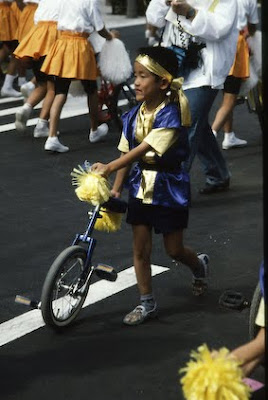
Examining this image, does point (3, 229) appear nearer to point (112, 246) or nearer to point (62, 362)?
point (112, 246)

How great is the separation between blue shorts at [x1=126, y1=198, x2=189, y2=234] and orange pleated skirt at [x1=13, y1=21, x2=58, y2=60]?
16.9ft

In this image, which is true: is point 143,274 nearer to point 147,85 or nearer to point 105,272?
point 105,272

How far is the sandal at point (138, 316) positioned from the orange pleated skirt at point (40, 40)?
5.24 meters

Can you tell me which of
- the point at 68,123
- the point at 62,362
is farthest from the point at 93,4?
the point at 62,362

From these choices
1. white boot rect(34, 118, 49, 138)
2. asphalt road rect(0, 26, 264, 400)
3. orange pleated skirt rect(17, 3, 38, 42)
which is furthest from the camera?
orange pleated skirt rect(17, 3, 38, 42)

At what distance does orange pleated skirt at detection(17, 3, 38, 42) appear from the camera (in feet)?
43.7

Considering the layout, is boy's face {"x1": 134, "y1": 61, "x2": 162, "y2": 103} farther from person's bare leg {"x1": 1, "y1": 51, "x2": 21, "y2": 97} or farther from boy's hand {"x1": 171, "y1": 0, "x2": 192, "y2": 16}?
person's bare leg {"x1": 1, "y1": 51, "x2": 21, "y2": 97}

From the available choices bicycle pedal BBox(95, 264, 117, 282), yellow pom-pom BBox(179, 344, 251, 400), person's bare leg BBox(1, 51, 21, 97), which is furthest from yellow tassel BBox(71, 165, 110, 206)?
person's bare leg BBox(1, 51, 21, 97)

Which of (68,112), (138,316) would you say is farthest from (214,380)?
(68,112)

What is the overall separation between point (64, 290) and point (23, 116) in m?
5.19

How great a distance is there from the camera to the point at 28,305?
6.61 metres

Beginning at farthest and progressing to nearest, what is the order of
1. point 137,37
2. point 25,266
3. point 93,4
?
point 137,37, point 93,4, point 25,266

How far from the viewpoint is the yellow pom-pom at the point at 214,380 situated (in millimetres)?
4383

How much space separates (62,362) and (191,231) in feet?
8.55
